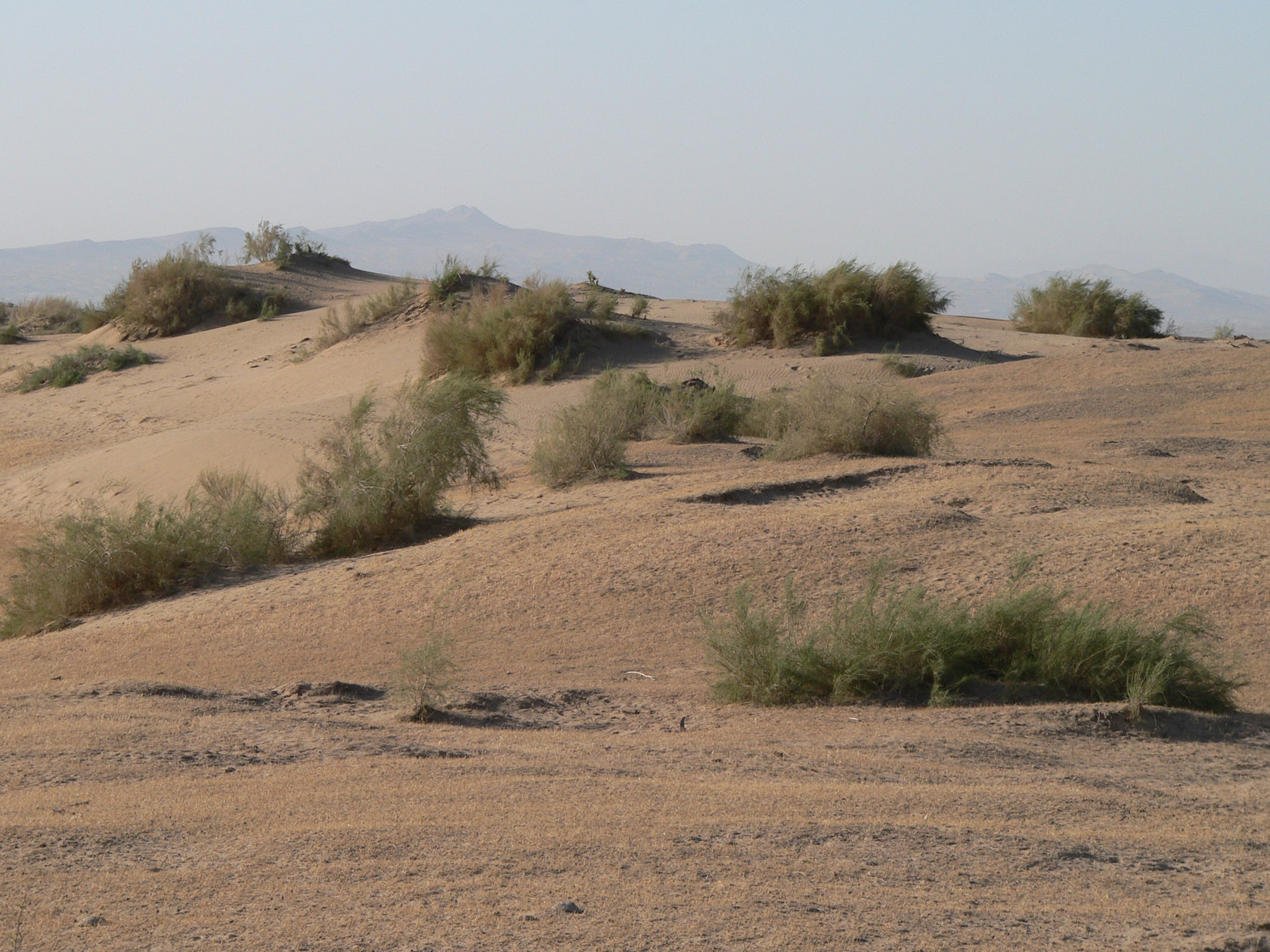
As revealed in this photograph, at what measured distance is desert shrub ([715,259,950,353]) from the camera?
24.8m

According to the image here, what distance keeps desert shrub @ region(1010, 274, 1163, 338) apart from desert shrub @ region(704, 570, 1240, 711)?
82.0 ft

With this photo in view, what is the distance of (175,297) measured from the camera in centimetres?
3341

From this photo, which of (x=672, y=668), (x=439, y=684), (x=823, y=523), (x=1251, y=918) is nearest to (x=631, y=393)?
(x=823, y=523)

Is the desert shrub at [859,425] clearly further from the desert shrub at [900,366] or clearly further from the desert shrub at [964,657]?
the desert shrub at [900,366]

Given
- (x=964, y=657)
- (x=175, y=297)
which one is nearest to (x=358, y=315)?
(x=175, y=297)

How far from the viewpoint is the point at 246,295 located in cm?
3522

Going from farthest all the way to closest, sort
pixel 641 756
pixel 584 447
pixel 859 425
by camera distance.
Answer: pixel 859 425, pixel 584 447, pixel 641 756

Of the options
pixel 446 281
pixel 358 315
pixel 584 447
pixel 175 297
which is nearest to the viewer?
pixel 584 447

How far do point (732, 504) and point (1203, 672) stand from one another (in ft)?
17.7

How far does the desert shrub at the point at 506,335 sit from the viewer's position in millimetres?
23016

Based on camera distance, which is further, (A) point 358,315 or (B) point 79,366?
(B) point 79,366

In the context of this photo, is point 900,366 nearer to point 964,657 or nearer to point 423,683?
point 964,657

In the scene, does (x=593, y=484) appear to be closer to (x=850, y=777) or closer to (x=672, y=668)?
(x=672, y=668)

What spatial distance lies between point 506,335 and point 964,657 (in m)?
16.8
